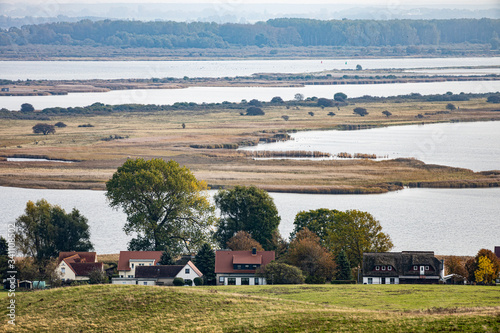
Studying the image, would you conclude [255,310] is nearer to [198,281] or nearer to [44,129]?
[198,281]

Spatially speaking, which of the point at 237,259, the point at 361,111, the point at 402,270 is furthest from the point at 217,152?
the point at 402,270

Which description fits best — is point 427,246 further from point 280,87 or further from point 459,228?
point 280,87

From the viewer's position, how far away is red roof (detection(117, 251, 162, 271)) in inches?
1548

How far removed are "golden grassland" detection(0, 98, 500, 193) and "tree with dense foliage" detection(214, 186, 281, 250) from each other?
18.9 metres

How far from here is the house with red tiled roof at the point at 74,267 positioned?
3834 cm

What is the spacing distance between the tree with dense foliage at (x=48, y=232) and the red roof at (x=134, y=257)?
170 inches

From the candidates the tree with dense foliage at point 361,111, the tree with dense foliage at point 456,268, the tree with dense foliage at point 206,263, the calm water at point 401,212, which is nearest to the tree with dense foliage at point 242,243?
the tree with dense foliage at point 206,263

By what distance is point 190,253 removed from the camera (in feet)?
145

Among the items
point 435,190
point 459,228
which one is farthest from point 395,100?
point 459,228

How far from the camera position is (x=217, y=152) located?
8212 cm

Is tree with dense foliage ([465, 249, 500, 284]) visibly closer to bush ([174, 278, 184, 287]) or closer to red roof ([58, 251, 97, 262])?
bush ([174, 278, 184, 287])

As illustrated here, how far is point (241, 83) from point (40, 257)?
15182cm

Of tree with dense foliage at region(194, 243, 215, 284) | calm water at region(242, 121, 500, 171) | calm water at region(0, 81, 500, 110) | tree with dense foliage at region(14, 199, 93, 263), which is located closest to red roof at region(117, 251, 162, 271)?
tree with dense foliage at region(194, 243, 215, 284)

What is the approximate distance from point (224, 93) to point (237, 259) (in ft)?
444
